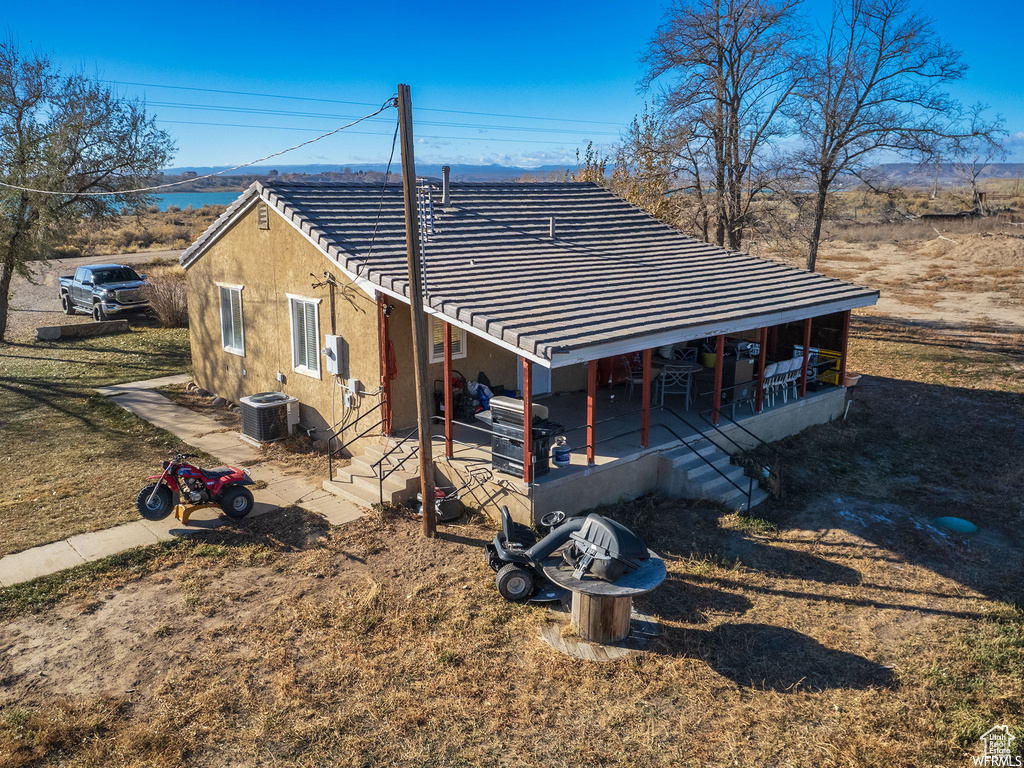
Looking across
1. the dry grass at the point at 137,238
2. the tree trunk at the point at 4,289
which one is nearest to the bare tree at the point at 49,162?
the tree trunk at the point at 4,289

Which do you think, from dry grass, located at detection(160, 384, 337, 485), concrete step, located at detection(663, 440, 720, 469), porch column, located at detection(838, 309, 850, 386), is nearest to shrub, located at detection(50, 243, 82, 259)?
dry grass, located at detection(160, 384, 337, 485)

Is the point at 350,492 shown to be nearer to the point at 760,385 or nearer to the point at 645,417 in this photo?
the point at 645,417

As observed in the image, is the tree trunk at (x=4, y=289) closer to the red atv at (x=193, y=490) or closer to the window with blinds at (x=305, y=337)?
the window with blinds at (x=305, y=337)

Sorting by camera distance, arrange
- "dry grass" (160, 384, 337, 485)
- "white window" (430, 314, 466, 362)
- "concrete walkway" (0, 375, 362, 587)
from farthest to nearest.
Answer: "dry grass" (160, 384, 337, 485), "white window" (430, 314, 466, 362), "concrete walkway" (0, 375, 362, 587)

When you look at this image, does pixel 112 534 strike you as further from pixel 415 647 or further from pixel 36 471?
pixel 415 647

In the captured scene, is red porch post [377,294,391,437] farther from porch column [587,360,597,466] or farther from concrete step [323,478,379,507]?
porch column [587,360,597,466]

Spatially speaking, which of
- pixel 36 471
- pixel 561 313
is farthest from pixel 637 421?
pixel 36 471
